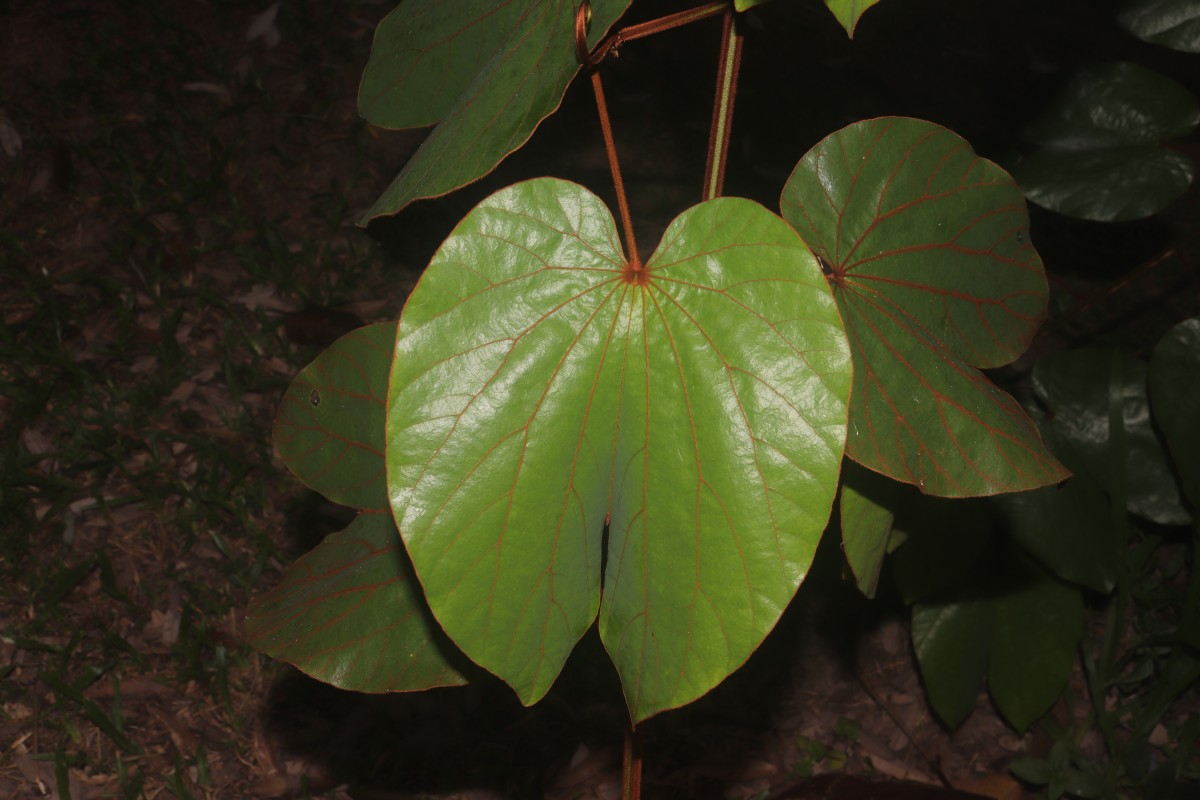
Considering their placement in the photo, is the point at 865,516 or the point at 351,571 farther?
the point at 351,571

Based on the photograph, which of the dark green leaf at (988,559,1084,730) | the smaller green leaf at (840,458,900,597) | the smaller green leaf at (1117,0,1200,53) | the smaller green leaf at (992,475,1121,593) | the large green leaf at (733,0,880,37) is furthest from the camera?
the dark green leaf at (988,559,1084,730)

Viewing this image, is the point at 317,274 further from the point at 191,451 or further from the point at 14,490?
the point at 14,490

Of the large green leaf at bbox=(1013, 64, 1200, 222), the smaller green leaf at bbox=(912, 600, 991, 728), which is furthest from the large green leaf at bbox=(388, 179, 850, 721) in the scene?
the smaller green leaf at bbox=(912, 600, 991, 728)

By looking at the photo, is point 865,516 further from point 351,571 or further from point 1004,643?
point 1004,643

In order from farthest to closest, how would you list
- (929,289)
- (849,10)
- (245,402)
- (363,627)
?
(245,402) → (363,627) → (929,289) → (849,10)

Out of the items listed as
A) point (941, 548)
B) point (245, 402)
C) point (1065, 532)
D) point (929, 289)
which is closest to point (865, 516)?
point (929, 289)

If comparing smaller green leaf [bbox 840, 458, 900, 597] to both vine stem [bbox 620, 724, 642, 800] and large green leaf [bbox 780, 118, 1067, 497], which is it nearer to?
large green leaf [bbox 780, 118, 1067, 497]

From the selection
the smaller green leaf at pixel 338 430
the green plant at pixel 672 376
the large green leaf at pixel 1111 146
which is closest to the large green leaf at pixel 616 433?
the green plant at pixel 672 376
